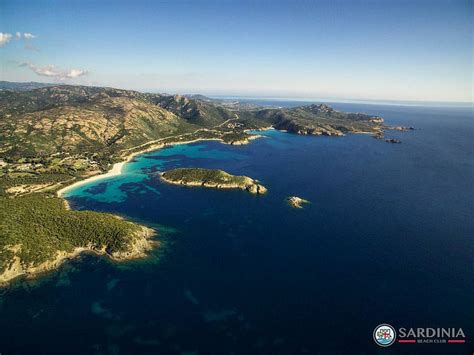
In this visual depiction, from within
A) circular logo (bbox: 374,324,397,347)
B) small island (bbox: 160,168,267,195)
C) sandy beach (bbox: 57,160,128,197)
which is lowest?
circular logo (bbox: 374,324,397,347)

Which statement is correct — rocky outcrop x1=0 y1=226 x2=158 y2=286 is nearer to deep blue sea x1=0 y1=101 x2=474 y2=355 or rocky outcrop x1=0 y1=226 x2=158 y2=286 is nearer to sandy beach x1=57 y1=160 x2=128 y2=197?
deep blue sea x1=0 y1=101 x2=474 y2=355

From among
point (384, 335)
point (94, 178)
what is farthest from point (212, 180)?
point (384, 335)

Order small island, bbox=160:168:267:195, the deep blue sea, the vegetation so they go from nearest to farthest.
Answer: the deep blue sea → the vegetation → small island, bbox=160:168:267:195

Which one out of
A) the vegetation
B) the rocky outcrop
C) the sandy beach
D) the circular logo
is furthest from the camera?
the sandy beach

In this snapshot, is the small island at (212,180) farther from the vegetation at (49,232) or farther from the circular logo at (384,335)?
the circular logo at (384,335)

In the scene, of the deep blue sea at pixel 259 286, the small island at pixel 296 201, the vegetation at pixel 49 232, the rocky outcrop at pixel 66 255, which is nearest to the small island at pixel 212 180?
the small island at pixel 296 201

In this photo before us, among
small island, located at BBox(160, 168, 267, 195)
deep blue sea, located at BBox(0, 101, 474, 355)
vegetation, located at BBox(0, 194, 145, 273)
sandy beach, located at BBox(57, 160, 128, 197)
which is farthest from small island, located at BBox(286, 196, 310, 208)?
sandy beach, located at BBox(57, 160, 128, 197)

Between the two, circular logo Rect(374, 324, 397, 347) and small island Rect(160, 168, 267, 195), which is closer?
circular logo Rect(374, 324, 397, 347)

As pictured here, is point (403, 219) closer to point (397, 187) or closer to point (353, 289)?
point (397, 187)
